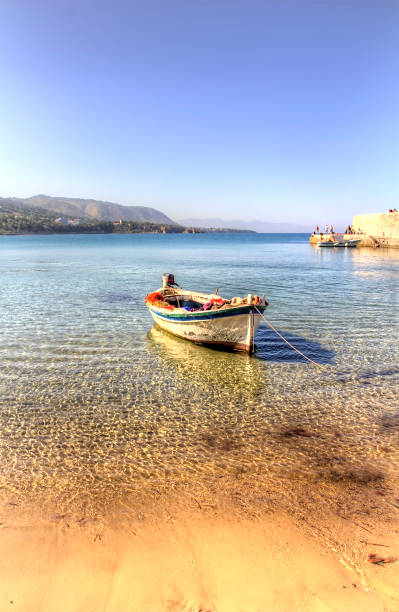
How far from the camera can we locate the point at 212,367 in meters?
12.0

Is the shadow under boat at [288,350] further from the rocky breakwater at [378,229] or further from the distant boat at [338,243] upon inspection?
the distant boat at [338,243]

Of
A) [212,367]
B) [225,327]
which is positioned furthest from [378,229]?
[212,367]

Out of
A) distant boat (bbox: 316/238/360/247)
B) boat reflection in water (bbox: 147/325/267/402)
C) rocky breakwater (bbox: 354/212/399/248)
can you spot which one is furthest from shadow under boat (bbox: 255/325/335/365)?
distant boat (bbox: 316/238/360/247)

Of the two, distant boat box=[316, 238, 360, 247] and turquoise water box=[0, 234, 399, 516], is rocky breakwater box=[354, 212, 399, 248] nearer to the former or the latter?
distant boat box=[316, 238, 360, 247]

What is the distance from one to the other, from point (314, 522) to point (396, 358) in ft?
29.6

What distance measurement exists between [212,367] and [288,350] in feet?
11.2

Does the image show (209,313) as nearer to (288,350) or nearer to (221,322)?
(221,322)

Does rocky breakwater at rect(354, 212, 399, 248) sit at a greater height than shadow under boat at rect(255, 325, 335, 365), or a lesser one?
greater

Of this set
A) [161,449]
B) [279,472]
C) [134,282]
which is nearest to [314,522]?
[279,472]

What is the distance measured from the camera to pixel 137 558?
448 cm

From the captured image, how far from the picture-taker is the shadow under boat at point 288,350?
12.4 m

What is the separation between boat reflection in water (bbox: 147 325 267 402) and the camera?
1021 centimetres

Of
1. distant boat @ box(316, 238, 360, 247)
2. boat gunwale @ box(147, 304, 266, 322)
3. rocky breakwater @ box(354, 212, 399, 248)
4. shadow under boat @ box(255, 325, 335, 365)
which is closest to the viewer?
boat gunwale @ box(147, 304, 266, 322)

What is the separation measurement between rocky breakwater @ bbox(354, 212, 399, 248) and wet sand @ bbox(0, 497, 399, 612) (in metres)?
69.6
